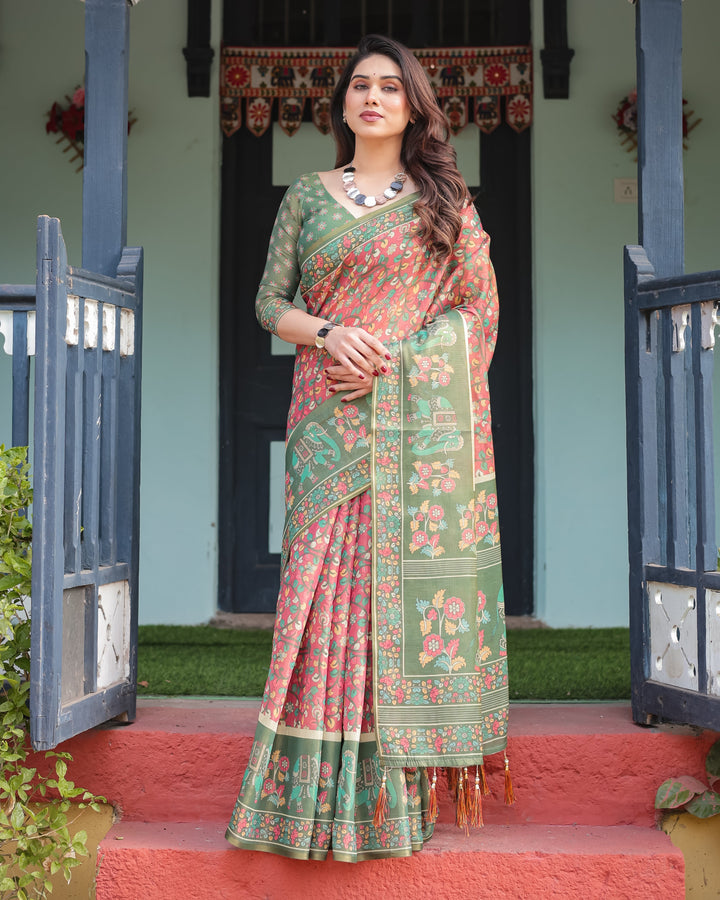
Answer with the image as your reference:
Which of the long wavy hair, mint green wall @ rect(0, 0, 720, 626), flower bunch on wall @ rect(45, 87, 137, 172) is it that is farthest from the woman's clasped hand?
flower bunch on wall @ rect(45, 87, 137, 172)

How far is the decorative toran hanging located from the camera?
15.7ft

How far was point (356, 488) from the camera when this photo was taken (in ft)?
7.88

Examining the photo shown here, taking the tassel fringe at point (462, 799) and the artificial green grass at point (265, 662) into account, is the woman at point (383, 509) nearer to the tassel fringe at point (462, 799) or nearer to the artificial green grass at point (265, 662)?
the tassel fringe at point (462, 799)

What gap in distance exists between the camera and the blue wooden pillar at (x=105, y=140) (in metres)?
2.90

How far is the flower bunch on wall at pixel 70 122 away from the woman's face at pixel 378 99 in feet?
8.82

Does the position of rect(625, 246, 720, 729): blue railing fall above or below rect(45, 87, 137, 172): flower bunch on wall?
below

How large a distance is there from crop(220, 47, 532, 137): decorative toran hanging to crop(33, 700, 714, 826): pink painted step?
3100 mm

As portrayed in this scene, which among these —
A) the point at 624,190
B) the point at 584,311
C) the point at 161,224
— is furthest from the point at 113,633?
the point at 624,190

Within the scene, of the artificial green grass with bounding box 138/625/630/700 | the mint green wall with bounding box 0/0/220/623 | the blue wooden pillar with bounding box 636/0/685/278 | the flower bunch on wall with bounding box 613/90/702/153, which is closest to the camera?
the blue wooden pillar with bounding box 636/0/685/278

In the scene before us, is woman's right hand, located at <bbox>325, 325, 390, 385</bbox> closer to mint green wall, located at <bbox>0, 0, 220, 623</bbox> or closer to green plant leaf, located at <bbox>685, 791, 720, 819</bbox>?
green plant leaf, located at <bbox>685, 791, 720, 819</bbox>

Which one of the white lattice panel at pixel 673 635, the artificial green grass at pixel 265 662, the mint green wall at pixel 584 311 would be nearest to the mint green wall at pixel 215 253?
the mint green wall at pixel 584 311

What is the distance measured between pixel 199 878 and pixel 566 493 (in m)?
2.89

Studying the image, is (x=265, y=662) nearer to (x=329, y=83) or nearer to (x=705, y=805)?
(x=705, y=805)

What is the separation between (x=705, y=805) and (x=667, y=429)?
3.16 feet
